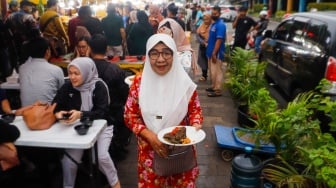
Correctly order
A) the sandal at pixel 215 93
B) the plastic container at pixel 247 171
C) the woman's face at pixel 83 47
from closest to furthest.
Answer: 1. the plastic container at pixel 247 171
2. the woman's face at pixel 83 47
3. the sandal at pixel 215 93

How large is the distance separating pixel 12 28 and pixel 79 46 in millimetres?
3601

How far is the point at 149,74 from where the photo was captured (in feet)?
7.77

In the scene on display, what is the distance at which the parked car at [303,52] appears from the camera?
15.1 feet

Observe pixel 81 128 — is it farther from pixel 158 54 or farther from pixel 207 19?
pixel 207 19

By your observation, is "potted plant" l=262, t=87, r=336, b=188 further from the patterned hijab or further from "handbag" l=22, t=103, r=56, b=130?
"handbag" l=22, t=103, r=56, b=130

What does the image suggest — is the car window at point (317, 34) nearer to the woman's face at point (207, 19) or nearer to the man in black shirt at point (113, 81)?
the woman's face at point (207, 19)

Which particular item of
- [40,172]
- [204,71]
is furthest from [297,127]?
[204,71]

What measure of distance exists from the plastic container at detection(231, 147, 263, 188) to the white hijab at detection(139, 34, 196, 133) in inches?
45.7

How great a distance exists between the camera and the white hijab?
2348 millimetres

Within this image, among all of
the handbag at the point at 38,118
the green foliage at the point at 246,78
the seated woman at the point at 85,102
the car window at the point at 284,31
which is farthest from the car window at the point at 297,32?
the handbag at the point at 38,118

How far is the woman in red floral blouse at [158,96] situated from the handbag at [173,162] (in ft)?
0.19

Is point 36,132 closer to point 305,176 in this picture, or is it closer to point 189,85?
point 189,85

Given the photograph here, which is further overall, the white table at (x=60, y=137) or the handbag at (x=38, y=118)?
the handbag at (x=38, y=118)

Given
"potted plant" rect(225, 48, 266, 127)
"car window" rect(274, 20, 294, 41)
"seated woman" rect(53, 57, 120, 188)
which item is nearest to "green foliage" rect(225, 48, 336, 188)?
"potted plant" rect(225, 48, 266, 127)
